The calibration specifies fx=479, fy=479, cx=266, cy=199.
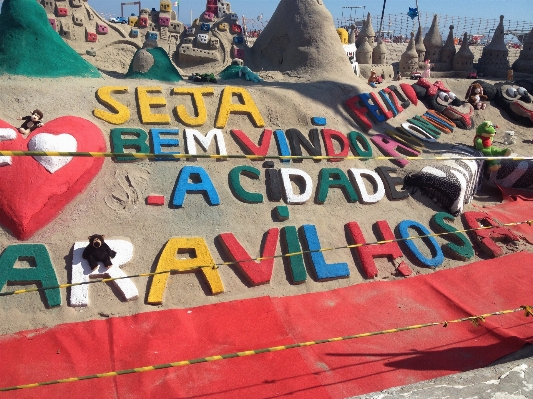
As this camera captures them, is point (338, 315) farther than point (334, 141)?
No

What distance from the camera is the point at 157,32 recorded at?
78.7 feet

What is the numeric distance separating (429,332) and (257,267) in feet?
7.84

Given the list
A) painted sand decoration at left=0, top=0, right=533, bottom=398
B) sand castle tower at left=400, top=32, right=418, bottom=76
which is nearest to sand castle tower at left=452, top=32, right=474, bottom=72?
sand castle tower at left=400, top=32, right=418, bottom=76

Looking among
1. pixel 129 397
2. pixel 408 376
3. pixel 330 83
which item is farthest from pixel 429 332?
pixel 330 83

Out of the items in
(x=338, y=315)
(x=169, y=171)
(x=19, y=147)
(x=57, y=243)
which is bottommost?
(x=338, y=315)

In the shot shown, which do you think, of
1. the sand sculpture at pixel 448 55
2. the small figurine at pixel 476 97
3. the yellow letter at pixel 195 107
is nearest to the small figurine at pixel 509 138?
the small figurine at pixel 476 97

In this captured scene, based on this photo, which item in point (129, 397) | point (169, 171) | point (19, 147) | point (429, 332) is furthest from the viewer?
point (169, 171)

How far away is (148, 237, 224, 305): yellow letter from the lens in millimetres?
6192

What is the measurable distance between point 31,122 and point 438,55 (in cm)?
2145

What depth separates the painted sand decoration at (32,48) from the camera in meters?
9.22

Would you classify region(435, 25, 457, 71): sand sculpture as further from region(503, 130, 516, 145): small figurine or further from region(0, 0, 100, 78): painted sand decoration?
region(0, 0, 100, 78): painted sand decoration

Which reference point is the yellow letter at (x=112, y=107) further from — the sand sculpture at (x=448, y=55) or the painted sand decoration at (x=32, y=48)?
the sand sculpture at (x=448, y=55)

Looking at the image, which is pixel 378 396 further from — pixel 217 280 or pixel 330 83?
pixel 330 83

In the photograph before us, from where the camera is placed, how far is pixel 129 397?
4586 mm
